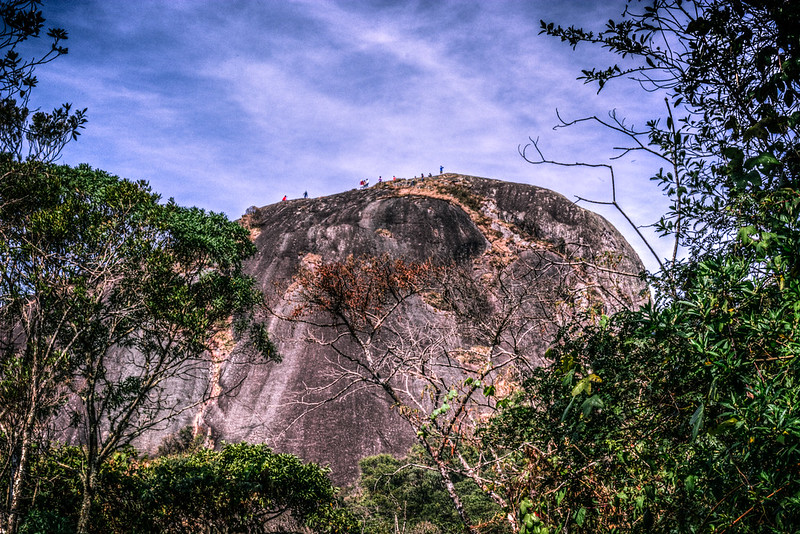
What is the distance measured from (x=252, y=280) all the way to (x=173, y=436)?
15.4 m

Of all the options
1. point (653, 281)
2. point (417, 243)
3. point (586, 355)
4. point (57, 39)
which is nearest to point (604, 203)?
point (653, 281)

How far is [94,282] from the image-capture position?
8938 millimetres

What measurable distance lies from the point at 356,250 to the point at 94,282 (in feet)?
81.7

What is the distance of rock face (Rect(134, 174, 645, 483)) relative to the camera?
74.6 ft

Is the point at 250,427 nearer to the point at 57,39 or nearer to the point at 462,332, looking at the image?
the point at 462,332

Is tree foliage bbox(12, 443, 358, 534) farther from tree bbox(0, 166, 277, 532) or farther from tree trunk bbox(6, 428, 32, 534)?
tree trunk bbox(6, 428, 32, 534)

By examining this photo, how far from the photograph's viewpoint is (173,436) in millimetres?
23172

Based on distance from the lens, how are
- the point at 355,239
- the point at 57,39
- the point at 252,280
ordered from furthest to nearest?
the point at 355,239, the point at 252,280, the point at 57,39

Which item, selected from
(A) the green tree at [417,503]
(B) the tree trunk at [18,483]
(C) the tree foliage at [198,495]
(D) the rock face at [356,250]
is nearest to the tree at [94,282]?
(B) the tree trunk at [18,483]

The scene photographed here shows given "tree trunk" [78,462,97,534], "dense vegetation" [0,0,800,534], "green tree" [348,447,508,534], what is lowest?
"green tree" [348,447,508,534]

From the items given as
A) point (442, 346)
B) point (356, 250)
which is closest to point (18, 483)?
point (442, 346)

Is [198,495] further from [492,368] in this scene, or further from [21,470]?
[492,368]

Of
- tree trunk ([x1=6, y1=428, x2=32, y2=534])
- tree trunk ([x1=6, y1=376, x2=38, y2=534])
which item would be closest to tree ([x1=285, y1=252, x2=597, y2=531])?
tree trunk ([x1=6, y1=376, x2=38, y2=534])

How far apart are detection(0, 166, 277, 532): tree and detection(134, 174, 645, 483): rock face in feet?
29.3
